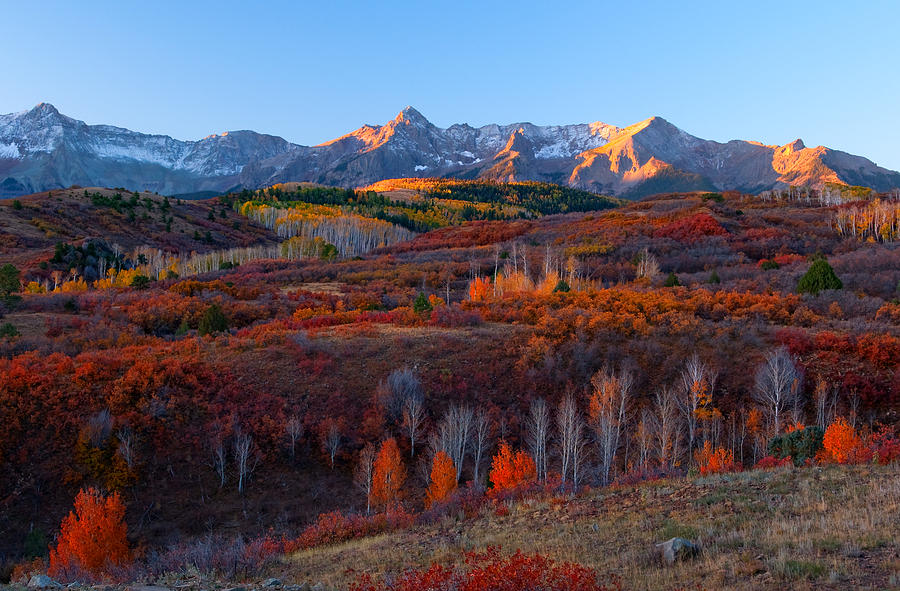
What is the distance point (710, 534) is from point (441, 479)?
15.4 metres

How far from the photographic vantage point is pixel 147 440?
88.8ft

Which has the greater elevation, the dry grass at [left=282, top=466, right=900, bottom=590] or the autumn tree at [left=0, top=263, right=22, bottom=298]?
the autumn tree at [left=0, top=263, right=22, bottom=298]

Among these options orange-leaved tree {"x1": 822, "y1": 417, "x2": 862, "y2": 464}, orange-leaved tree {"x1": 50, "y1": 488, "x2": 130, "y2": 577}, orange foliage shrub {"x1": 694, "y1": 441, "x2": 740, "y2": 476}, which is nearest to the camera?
orange-leaved tree {"x1": 50, "y1": 488, "x2": 130, "y2": 577}

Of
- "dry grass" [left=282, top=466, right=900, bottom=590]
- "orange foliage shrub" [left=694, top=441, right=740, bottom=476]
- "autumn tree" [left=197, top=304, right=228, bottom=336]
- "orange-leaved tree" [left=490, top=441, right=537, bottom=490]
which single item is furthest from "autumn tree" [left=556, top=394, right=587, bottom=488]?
"autumn tree" [left=197, top=304, right=228, bottom=336]

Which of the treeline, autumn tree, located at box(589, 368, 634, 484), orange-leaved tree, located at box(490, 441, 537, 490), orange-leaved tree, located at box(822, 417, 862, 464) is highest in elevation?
the treeline

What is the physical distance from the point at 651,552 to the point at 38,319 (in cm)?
5350

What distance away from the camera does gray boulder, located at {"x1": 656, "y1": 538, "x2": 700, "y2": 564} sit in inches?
347

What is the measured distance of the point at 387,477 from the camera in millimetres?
24875

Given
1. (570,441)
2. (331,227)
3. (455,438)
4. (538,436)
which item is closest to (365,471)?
(455,438)

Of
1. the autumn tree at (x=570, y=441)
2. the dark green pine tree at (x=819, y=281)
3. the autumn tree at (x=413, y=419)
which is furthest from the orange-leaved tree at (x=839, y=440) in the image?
the dark green pine tree at (x=819, y=281)

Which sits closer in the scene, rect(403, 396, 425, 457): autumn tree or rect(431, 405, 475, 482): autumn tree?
rect(431, 405, 475, 482): autumn tree

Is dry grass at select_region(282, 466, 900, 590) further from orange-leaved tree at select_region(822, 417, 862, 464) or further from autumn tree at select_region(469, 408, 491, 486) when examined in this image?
autumn tree at select_region(469, 408, 491, 486)

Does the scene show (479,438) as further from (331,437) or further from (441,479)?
(331,437)

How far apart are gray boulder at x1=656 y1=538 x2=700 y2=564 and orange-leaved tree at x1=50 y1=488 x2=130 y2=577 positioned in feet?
56.5
